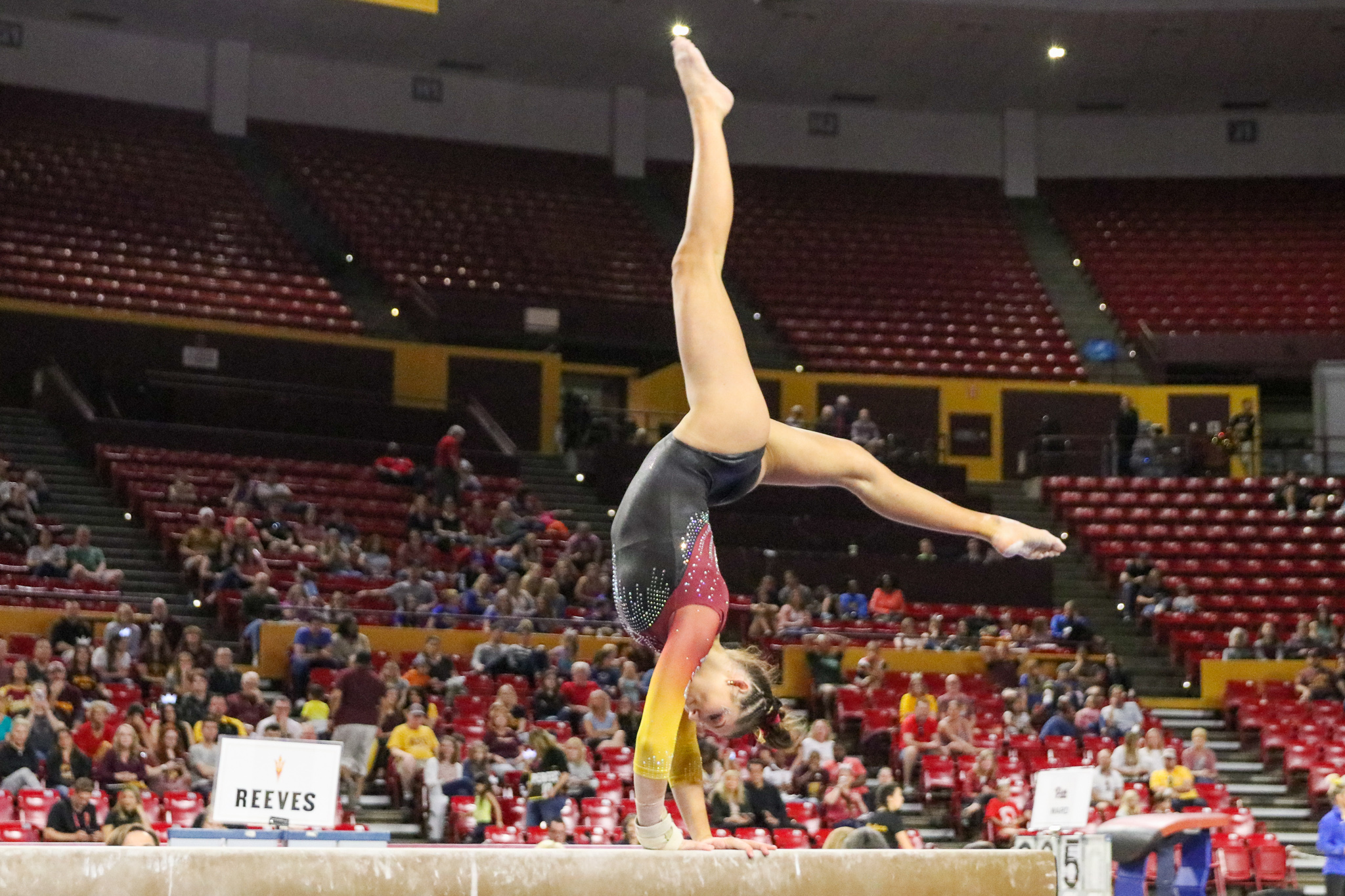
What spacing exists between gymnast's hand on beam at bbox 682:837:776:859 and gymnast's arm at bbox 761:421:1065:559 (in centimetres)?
125

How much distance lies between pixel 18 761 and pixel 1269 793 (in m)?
10.5

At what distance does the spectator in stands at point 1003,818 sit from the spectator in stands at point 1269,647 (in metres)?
5.37

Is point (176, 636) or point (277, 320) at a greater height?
point (277, 320)

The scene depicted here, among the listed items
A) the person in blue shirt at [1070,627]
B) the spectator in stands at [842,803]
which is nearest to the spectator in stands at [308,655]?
the spectator in stands at [842,803]

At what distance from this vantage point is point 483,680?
1358cm

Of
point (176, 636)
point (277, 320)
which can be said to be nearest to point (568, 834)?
point (176, 636)

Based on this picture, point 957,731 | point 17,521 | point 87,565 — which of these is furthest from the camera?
point 17,521

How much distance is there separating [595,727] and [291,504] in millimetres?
5106

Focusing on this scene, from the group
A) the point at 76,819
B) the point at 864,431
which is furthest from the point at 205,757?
the point at 864,431

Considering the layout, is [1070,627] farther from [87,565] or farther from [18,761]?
[18,761]

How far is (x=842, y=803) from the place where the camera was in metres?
11.9

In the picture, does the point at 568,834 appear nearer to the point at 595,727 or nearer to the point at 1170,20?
the point at 595,727

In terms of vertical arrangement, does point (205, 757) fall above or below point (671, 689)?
below

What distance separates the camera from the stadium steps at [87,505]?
1530 cm
